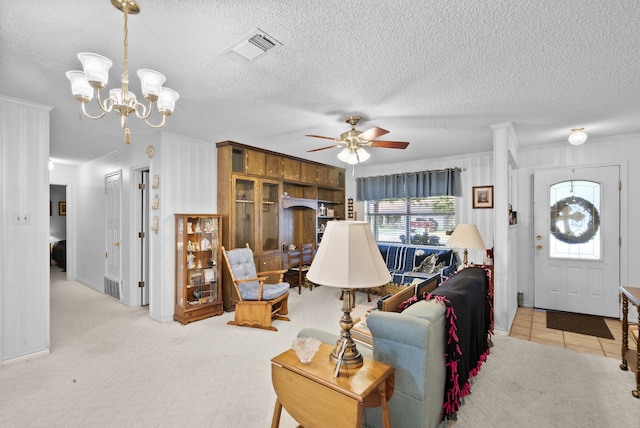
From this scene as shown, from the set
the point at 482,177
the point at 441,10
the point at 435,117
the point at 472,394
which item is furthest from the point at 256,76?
the point at 482,177

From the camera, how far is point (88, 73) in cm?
157

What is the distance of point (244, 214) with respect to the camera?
4520 millimetres

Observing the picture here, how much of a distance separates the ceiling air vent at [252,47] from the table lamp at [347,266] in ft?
3.99

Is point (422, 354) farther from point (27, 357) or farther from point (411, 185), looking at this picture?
point (411, 185)

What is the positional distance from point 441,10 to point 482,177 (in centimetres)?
400

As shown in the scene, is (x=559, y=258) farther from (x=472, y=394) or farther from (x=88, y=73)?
(x=88, y=73)

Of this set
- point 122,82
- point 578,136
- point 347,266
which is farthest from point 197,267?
Answer: point 578,136

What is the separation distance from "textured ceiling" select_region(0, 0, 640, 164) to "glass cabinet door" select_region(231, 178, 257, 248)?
113 cm

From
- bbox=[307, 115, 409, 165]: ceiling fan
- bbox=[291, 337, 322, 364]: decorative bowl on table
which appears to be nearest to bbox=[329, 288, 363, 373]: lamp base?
bbox=[291, 337, 322, 364]: decorative bowl on table

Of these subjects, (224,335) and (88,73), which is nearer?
(88,73)

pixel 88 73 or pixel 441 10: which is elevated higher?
pixel 441 10

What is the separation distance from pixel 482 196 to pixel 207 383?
4.70 m

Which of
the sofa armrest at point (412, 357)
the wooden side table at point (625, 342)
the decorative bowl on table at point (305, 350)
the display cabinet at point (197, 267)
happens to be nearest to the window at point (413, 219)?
the wooden side table at point (625, 342)

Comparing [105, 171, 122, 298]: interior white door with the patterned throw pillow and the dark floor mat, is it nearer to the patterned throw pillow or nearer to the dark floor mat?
the patterned throw pillow
